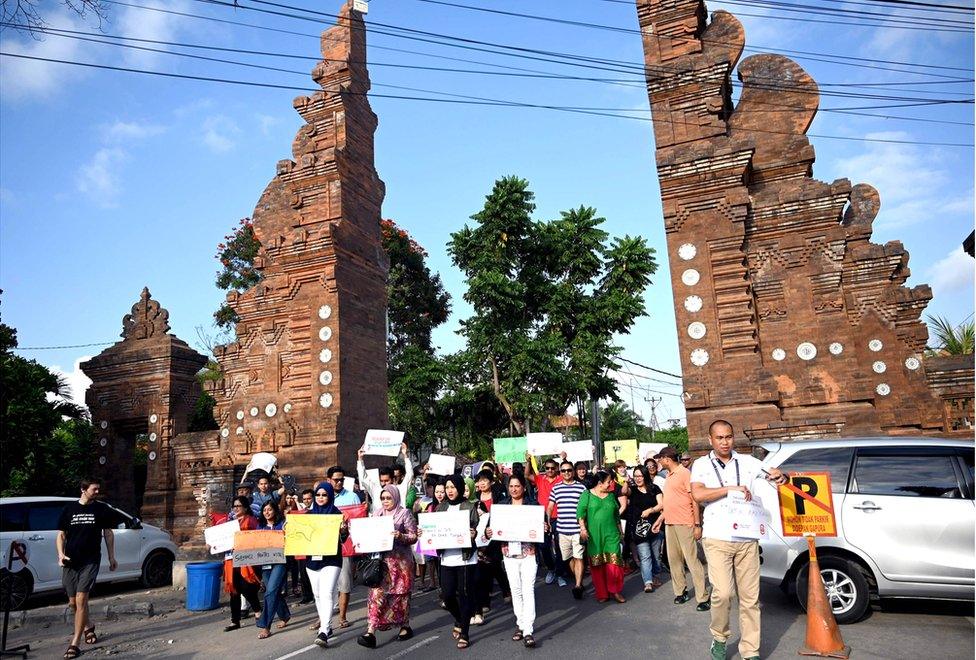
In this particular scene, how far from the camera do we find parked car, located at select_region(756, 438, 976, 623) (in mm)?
6102

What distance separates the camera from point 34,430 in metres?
16.8

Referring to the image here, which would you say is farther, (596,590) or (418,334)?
(418,334)

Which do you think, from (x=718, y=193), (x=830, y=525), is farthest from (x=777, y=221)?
(x=830, y=525)

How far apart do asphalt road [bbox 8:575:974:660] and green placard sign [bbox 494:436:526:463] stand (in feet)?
17.9

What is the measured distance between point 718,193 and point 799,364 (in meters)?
3.62

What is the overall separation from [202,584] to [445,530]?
15.4 feet

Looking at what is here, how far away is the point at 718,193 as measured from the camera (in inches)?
496

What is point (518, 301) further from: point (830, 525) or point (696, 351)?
point (830, 525)

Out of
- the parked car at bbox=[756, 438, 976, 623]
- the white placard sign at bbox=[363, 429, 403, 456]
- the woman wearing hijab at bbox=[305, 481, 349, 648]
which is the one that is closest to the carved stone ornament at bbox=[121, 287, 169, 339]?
the white placard sign at bbox=[363, 429, 403, 456]

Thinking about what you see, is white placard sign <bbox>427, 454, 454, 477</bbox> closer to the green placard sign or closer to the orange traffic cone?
the green placard sign

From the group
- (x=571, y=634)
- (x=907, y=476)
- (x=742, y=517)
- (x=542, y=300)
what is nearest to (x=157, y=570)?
(x=571, y=634)

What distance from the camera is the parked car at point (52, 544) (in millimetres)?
10688

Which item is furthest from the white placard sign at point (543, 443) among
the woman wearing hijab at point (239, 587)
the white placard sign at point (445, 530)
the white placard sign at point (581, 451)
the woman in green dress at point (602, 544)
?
the white placard sign at point (445, 530)

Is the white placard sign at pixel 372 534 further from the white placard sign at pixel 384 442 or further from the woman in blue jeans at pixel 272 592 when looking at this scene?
the white placard sign at pixel 384 442
